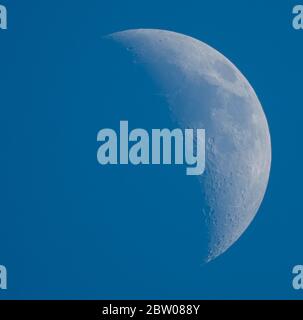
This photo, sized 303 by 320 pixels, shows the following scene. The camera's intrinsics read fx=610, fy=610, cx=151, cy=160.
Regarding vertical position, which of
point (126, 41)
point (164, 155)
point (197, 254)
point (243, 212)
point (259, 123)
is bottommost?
point (197, 254)

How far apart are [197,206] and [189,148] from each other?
0.43m

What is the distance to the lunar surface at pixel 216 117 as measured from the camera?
4.23 metres

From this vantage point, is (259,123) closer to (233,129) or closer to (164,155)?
(233,129)

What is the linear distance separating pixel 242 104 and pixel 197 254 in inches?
44.9

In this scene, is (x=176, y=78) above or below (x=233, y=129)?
above

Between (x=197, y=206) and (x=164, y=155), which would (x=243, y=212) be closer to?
(x=197, y=206)

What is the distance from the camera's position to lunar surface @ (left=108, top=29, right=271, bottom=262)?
4230 mm

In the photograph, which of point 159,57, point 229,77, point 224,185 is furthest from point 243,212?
point 159,57

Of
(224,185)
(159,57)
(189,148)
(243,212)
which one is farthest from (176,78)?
(243,212)

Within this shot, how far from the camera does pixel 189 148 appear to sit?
13.6 feet

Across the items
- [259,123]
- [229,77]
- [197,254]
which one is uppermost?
[229,77]

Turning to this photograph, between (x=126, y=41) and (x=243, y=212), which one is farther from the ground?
(x=126, y=41)

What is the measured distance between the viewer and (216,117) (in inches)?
167

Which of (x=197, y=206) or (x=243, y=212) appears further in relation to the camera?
(x=243, y=212)
